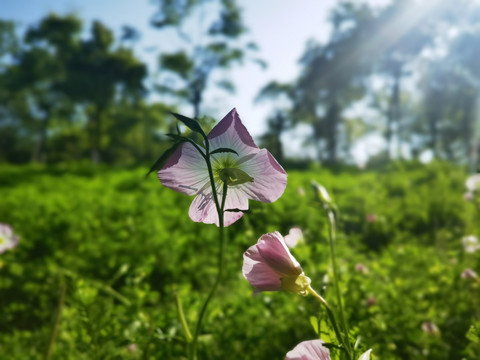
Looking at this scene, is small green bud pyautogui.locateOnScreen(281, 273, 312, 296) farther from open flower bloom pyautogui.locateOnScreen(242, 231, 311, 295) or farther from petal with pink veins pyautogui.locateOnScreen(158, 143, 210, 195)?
petal with pink veins pyautogui.locateOnScreen(158, 143, 210, 195)

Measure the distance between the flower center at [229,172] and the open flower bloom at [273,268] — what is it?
8cm

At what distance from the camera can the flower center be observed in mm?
551

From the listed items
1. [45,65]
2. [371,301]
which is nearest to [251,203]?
[371,301]

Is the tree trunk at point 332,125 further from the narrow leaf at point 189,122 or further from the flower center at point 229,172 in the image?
the narrow leaf at point 189,122

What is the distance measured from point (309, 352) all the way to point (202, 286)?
6.99ft

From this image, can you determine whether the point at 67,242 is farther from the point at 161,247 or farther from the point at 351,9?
the point at 351,9

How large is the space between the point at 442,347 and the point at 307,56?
29.0 metres

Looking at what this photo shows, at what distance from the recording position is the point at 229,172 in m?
0.56

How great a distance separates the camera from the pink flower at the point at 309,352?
0.54 m

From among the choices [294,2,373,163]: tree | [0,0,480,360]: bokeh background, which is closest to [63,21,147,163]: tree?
[0,0,480,360]: bokeh background

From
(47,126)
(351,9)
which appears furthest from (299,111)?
(47,126)

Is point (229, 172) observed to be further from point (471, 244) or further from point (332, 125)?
point (332, 125)

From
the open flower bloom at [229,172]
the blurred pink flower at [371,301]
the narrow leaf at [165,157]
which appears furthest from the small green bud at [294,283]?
the blurred pink flower at [371,301]

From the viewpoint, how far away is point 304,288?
0.56m
